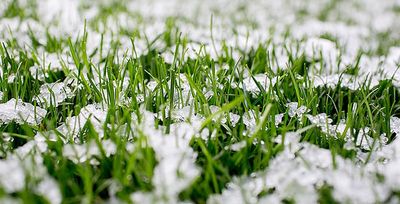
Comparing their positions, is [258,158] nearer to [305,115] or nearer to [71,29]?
[305,115]

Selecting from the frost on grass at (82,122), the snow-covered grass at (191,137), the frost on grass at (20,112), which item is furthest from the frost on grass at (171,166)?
the frost on grass at (20,112)

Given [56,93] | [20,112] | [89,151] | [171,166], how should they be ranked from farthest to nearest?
[56,93]
[20,112]
[89,151]
[171,166]

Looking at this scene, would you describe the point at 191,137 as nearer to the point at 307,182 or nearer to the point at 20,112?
the point at 307,182

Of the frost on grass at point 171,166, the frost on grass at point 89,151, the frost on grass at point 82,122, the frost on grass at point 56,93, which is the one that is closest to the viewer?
the frost on grass at point 171,166

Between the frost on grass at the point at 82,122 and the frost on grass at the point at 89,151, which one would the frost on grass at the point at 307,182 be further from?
the frost on grass at the point at 82,122

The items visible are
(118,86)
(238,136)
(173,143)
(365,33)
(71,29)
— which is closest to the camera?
(173,143)

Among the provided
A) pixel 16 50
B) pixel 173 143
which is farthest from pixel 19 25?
pixel 173 143

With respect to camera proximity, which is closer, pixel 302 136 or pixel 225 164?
pixel 225 164

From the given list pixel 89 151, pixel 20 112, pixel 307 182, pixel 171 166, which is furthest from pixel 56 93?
pixel 307 182

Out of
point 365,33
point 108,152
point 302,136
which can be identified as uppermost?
point 108,152
